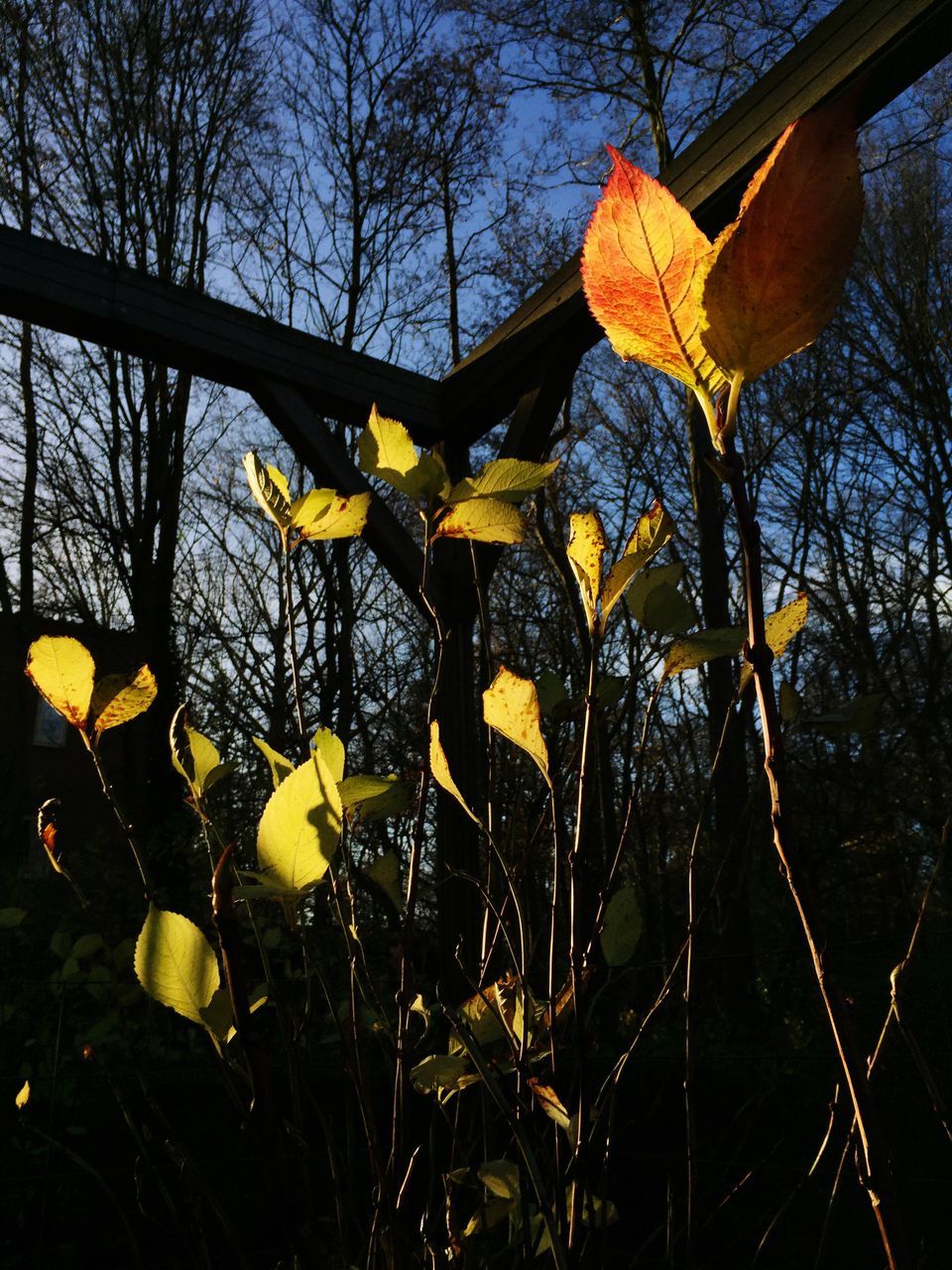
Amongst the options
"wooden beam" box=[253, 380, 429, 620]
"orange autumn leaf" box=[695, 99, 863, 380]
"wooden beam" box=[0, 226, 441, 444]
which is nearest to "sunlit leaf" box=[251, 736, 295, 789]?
"orange autumn leaf" box=[695, 99, 863, 380]

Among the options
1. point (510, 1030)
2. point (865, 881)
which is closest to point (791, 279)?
point (510, 1030)

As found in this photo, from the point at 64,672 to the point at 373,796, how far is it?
0.17 m

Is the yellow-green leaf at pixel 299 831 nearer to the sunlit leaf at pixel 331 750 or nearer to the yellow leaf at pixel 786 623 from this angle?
the sunlit leaf at pixel 331 750

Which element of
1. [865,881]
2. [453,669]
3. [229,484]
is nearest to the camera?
[453,669]

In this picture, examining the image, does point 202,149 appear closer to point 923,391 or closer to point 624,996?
point 923,391

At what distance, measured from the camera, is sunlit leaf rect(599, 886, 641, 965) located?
1.87 ft

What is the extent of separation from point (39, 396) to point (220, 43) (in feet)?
10.3

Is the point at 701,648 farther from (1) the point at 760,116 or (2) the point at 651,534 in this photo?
(1) the point at 760,116

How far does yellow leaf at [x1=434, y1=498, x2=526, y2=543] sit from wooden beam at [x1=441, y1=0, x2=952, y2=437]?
145cm

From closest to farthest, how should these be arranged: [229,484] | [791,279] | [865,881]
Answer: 1. [791,279]
2. [865,881]
3. [229,484]

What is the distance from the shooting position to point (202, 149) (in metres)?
8.32

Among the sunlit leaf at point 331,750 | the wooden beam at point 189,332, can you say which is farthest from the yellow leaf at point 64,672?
the wooden beam at point 189,332

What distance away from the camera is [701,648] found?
0.55 m

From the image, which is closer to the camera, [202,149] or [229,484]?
[202,149]
